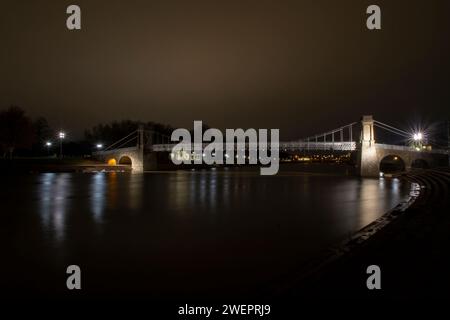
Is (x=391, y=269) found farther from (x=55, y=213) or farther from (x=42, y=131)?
(x=42, y=131)

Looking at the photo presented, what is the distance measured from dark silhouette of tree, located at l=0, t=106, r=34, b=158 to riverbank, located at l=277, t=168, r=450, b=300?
230ft

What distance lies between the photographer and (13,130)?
7150cm

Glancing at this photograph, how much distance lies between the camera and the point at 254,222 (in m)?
18.8

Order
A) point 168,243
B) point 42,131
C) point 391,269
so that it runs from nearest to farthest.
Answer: point 391,269, point 168,243, point 42,131

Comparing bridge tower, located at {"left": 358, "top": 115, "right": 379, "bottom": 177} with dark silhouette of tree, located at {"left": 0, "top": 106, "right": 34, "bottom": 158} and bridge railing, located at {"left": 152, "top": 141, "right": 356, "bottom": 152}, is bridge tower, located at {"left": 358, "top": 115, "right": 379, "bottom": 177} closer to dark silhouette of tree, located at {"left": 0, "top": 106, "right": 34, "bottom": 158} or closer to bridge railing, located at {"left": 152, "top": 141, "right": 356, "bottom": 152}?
bridge railing, located at {"left": 152, "top": 141, "right": 356, "bottom": 152}

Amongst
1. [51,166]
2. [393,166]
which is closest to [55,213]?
[51,166]

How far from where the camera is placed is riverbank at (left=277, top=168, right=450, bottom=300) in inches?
306

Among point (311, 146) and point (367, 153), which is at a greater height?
point (311, 146)

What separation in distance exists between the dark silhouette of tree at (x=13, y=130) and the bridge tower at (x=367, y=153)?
55650 mm

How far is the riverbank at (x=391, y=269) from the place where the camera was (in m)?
7.77

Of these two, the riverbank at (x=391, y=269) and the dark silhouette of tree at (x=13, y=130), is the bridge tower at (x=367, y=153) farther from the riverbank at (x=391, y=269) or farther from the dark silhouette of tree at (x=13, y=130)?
the dark silhouette of tree at (x=13, y=130)

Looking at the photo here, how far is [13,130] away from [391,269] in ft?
242
